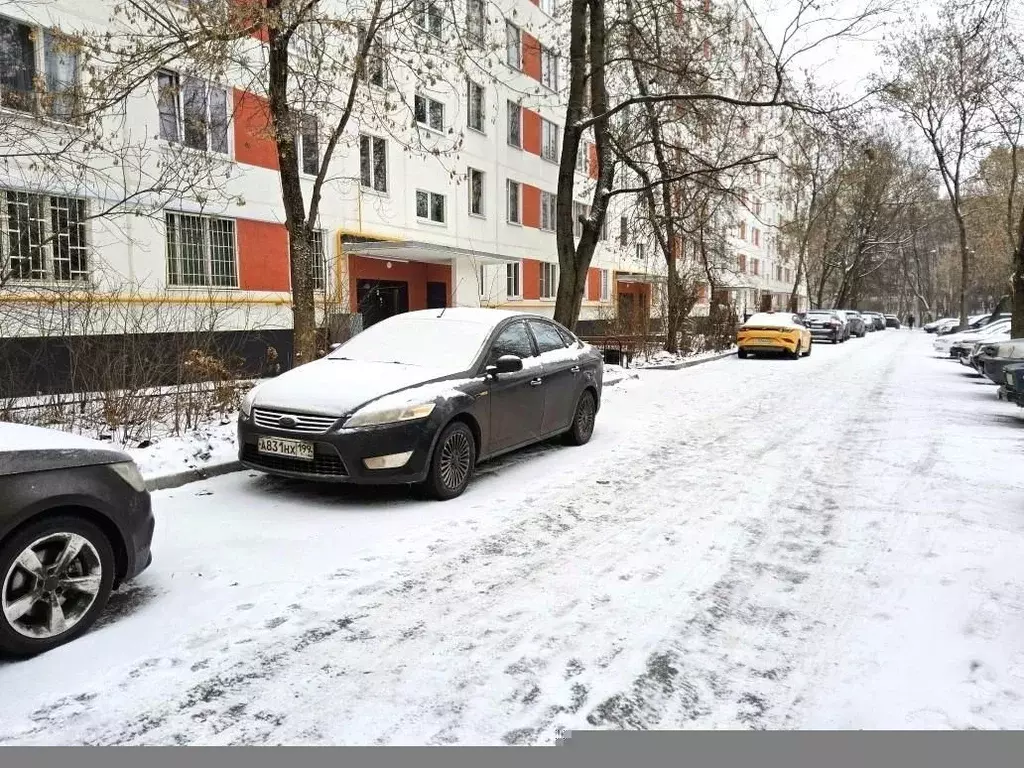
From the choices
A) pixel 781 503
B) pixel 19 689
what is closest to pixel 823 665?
pixel 781 503

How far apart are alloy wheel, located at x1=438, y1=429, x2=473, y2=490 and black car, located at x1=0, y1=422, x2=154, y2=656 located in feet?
8.68

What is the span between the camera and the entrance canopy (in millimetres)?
19953

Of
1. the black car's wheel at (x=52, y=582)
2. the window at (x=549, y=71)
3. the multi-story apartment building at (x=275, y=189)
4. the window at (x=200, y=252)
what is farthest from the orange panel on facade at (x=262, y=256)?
the window at (x=549, y=71)

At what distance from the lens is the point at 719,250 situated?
87.6ft

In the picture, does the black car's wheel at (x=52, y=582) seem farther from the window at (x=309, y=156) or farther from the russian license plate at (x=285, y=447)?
the window at (x=309, y=156)

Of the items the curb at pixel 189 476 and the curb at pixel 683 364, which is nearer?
the curb at pixel 189 476

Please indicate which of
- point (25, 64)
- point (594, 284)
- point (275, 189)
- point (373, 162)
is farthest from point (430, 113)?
point (594, 284)

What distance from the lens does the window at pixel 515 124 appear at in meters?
29.3

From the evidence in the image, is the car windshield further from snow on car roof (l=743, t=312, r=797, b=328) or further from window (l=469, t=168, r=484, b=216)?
window (l=469, t=168, r=484, b=216)

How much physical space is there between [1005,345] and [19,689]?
14.5m

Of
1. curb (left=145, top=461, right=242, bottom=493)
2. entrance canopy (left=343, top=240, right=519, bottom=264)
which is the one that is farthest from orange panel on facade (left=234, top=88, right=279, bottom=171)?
curb (left=145, top=461, right=242, bottom=493)

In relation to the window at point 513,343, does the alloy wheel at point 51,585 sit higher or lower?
lower

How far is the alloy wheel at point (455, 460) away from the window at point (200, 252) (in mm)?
12036

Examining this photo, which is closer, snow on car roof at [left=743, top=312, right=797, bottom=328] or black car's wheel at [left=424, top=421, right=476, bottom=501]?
black car's wheel at [left=424, top=421, right=476, bottom=501]
